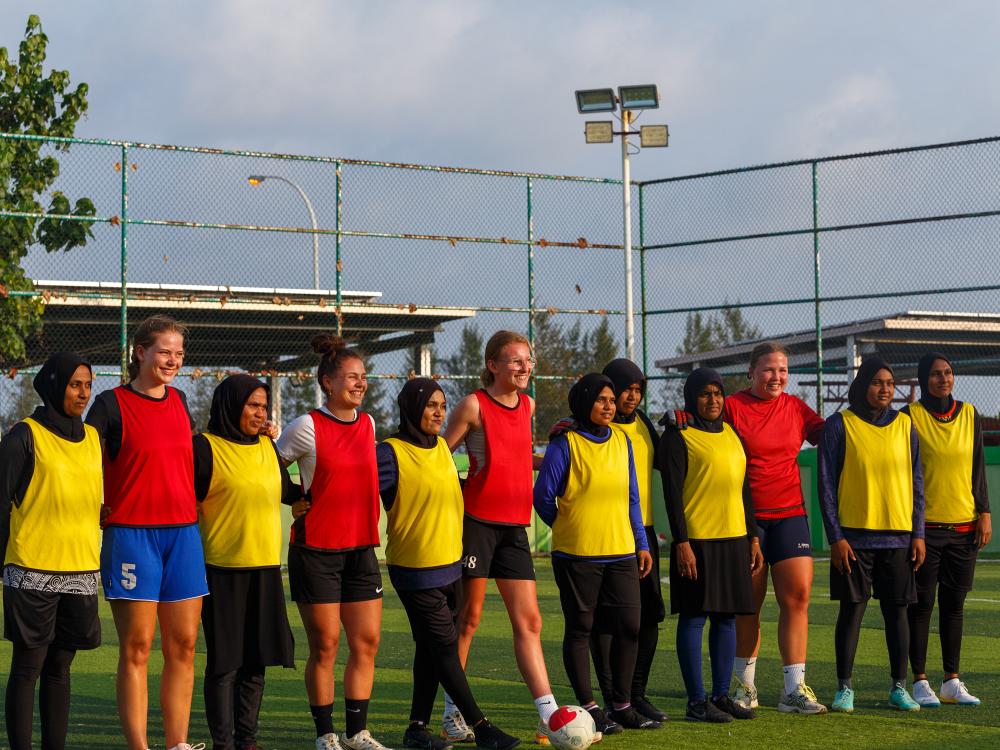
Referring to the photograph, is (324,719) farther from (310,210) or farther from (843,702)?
(310,210)

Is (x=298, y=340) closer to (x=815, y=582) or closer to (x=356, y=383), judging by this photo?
(x=815, y=582)

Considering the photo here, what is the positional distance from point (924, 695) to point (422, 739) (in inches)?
108

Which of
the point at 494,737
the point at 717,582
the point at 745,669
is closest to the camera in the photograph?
the point at 494,737

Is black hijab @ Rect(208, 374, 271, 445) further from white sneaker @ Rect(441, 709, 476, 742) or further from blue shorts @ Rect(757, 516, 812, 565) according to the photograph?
blue shorts @ Rect(757, 516, 812, 565)

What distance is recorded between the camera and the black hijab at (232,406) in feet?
20.1

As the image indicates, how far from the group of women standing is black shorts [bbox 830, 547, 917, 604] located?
0.5 inches

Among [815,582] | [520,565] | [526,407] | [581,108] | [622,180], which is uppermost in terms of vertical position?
[581,108]

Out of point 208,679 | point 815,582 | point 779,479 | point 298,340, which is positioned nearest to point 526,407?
point 779,479

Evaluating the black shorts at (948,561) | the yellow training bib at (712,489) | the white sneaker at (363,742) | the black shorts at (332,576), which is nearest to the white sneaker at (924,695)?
the black shorts at (948,561)

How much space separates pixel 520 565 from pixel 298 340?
1023 cm

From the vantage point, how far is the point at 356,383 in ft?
21.4

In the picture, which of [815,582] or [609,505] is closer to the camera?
[609,505]

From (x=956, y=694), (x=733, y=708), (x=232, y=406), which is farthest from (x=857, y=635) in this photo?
(x=232, y=406)

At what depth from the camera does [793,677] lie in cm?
738
